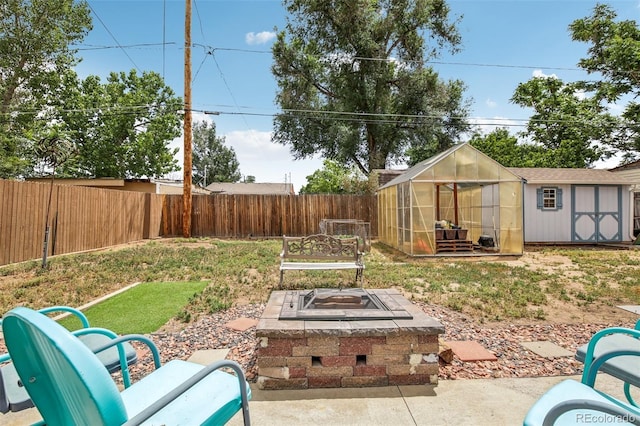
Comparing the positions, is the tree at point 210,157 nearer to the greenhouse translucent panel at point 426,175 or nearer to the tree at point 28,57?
the tree at point 28,57

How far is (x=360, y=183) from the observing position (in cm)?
1806

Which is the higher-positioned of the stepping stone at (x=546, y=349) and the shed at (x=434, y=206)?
the shed at (x=434, y=206)

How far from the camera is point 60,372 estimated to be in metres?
1.12

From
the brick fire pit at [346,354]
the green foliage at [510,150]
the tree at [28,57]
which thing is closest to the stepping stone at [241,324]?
the brick fire pit at [346,354]

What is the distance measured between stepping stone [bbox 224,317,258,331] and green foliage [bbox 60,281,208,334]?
2.81 ft

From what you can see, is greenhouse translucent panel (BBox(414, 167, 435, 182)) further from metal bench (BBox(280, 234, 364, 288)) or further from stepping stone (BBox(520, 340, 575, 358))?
stepping stone (BBox(520, 340, 575, 358))

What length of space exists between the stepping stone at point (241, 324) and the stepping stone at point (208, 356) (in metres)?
0.54

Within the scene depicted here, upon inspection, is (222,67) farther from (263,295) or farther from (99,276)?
(263,295)

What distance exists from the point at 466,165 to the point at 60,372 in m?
10.2

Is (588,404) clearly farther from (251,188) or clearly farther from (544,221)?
(251,188)

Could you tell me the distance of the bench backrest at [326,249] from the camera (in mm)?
5848

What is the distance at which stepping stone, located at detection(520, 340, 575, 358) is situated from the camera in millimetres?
3121

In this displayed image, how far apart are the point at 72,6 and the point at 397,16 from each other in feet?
57.6

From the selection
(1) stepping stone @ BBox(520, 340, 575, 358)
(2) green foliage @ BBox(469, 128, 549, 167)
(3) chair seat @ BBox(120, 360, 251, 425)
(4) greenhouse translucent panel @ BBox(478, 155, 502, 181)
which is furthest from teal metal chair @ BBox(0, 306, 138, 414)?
(2) green foliage @ BBox(469, 128, 549, 167)
